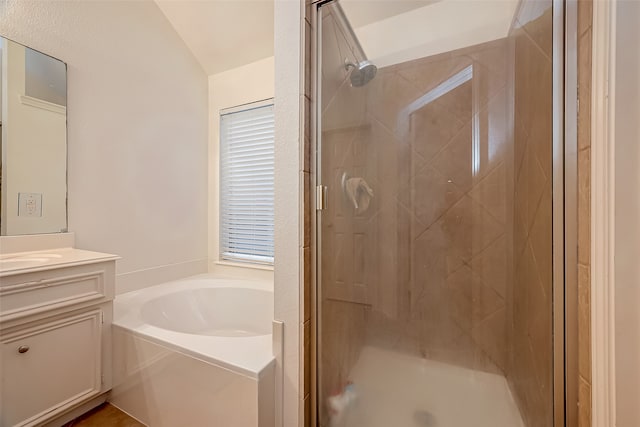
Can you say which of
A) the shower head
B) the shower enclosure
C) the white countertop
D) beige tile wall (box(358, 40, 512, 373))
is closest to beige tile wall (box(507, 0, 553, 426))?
the shower enclosure

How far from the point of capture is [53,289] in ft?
3.85

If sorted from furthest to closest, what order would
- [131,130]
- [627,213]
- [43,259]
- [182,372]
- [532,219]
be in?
1. [131,130]
2. [43,259]
3. [182,372]
4. [532,219]
5. [627,213]

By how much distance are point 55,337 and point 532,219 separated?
81.1 inches

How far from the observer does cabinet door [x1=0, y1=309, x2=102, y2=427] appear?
1.08m

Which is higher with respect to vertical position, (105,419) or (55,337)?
(55,337)

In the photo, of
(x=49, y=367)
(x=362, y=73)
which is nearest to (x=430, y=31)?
(x=362, y=73)

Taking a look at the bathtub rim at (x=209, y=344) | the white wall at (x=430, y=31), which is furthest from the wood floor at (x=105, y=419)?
the white wall at (x=430, y=31)

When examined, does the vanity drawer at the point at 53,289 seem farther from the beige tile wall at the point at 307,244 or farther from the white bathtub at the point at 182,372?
the beige tile wall at the point at 307,244

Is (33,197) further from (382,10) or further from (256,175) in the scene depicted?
(382,10)

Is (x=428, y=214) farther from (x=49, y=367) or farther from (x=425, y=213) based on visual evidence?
(x=49, y=367)

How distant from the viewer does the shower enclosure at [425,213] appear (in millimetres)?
1104

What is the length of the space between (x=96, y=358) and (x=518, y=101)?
2317mm

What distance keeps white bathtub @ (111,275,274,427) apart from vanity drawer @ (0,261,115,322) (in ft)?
0.77

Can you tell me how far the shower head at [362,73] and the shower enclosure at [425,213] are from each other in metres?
0.01
